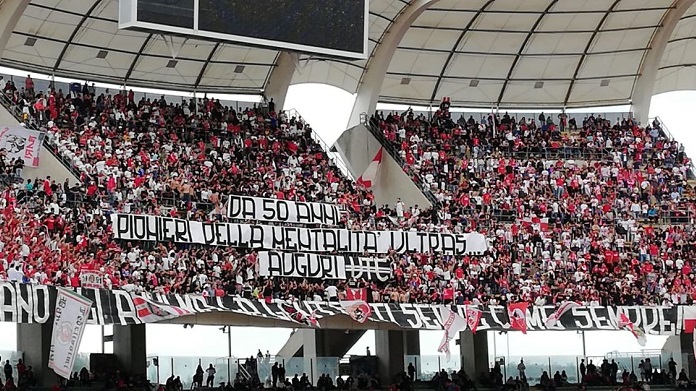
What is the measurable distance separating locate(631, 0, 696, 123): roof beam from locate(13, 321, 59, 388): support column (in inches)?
1107

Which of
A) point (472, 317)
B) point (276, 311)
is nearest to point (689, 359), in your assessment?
point (472, 317)

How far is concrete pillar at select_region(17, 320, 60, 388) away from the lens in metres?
37.4

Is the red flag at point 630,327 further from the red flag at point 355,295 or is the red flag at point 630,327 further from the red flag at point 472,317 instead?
the red flag at point 355,295

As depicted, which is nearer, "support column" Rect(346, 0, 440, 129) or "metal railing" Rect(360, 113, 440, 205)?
"metal railing" Rect(360, 113, 440, 205)

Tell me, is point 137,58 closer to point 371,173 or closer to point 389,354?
point 371,173

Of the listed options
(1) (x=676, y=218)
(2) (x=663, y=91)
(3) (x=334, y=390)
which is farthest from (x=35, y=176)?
(2) (x=663, y=91)

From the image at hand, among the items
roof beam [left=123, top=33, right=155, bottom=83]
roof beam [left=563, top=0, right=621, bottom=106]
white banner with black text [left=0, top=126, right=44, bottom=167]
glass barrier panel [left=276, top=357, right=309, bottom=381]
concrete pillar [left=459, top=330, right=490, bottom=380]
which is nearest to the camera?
glass barrier panel [left=276, top=357, right=309, bottom=381]

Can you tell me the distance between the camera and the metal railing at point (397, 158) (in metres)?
49.4

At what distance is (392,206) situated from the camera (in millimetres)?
50719

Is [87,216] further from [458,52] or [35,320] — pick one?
[458,52]

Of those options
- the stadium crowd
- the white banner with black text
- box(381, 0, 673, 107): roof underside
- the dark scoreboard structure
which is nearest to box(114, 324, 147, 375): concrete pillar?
the stadium crowd

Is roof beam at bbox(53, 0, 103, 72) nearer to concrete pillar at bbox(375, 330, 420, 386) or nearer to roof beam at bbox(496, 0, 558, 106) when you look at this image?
concrete pillar at bbox(375, 330, 420, 386)

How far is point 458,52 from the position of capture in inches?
2144

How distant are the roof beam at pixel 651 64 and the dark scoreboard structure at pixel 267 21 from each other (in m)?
16.5
